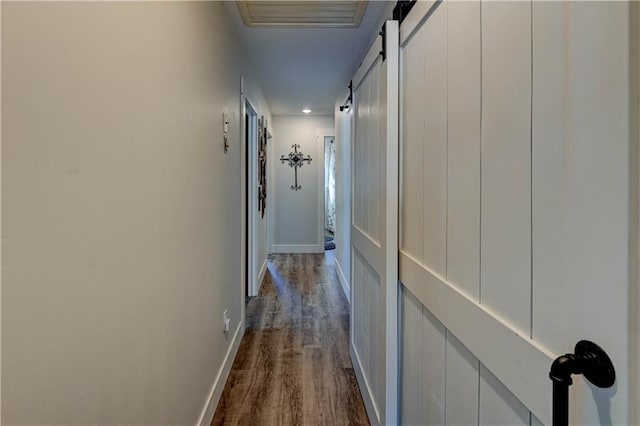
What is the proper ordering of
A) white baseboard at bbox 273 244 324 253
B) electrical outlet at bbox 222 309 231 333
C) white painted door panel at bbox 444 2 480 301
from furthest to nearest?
1. white baseboard at bbox 273 244 324 253
2. electrical outlet at bbox 222 309 231 333
3. white painted door panel at bbox 444 2 480 301

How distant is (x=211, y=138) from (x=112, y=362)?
1.24m

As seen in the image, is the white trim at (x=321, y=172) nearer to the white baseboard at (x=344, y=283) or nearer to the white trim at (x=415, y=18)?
the white baseboard at (x=344, y=283)

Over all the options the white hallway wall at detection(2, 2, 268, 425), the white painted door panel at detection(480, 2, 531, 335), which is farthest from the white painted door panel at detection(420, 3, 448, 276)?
the white hallway wall at detection(2, 2, 268, 425)

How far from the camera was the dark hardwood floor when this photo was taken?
199 cm

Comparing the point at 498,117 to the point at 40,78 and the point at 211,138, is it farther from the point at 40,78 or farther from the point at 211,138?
the point at 211,138

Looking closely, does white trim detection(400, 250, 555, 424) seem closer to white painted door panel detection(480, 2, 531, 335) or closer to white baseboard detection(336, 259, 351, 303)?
white painted door panel detection(480, 2, 531, 335)

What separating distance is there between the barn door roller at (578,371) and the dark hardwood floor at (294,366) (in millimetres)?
1621

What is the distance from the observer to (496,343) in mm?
811

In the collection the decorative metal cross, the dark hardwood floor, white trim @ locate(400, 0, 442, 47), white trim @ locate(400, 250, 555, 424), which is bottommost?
the dark hardwood floor

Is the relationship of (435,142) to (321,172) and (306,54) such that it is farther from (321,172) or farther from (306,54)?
(321,172)

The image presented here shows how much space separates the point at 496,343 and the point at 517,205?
0.31 meters

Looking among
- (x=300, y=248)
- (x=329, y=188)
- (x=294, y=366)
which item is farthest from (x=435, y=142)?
(x=329, y=188)

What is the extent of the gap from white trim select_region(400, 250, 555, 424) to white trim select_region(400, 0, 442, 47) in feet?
2.82

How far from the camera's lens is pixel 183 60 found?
4.86ft
